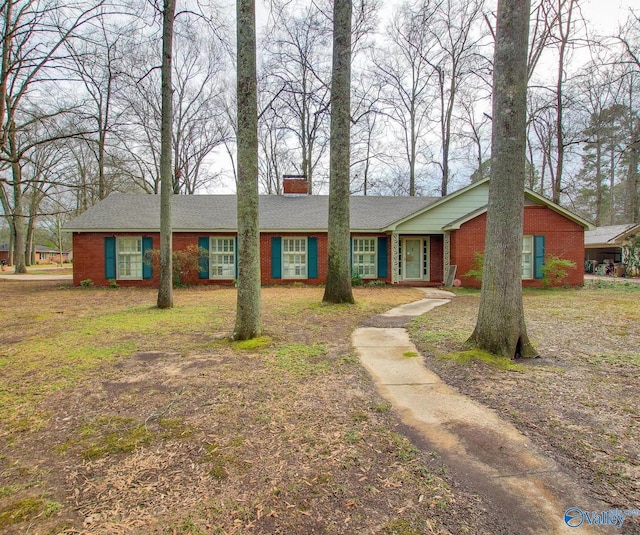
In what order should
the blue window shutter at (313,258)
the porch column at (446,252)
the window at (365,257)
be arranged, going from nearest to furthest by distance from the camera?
the porch column at (446,252), the blue window shutter at (313,258), the window at (365,257)

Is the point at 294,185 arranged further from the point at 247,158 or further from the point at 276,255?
the point at 247,158

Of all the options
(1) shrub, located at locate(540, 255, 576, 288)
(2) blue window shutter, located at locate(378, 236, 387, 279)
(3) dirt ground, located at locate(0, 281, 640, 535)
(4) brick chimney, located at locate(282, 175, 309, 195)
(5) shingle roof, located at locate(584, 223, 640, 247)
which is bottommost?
(3) dirt ground, located at locate(0, 281, 640, 535)

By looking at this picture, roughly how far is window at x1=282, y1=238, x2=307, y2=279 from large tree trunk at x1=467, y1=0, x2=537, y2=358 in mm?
10933

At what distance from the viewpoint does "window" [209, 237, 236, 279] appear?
14914mm

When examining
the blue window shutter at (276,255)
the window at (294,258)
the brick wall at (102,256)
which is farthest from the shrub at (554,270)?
the blue window shutter at (276,255)

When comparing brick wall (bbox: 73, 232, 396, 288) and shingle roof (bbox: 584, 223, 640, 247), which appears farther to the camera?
shingle roof (bbox: 584, 223, 640, 247)

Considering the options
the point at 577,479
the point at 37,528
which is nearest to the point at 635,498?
the point at 577,479

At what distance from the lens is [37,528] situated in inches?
71.1

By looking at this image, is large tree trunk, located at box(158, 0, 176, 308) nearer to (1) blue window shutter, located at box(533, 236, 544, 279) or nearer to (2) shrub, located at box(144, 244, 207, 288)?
(2) shrub, located at box(144, 244, 207, 288)

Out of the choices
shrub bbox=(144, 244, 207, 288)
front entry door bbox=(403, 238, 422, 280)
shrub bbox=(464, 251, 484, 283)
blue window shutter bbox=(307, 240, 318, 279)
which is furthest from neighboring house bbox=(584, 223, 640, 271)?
shrub bbox=(144, 244, 207, 288)

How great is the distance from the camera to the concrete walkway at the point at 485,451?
1.92m

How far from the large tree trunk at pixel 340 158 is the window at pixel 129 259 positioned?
956 cm

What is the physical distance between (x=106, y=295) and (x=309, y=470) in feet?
39.3

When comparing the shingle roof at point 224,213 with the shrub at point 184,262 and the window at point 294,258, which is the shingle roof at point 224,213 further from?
the shrub at point 184,262
